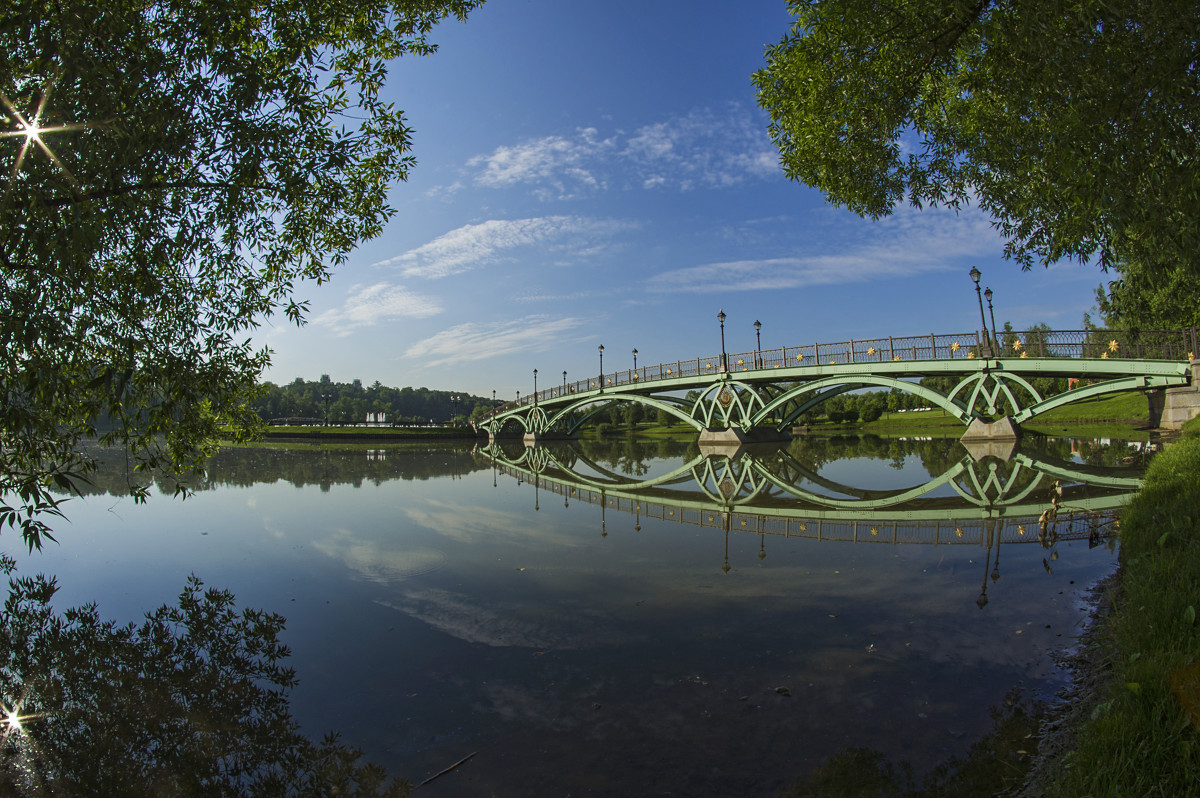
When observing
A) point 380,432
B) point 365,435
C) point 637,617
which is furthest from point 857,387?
point 380,432

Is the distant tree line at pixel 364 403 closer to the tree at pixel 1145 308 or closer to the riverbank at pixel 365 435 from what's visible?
the riverbank at pixel 365 435

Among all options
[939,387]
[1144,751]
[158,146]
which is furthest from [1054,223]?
[939,387]

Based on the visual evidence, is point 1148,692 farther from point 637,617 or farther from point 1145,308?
point 1145,308

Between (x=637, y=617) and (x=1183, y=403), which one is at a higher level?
(x=1183, y=403)

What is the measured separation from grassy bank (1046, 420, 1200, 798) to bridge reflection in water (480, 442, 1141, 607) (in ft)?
5.53

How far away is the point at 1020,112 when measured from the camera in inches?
246

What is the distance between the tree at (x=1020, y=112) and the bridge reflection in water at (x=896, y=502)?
3740 millimetres

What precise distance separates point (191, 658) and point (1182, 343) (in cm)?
3054

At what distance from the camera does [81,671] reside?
435 centimetres

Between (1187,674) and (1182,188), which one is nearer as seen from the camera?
(1187,674)

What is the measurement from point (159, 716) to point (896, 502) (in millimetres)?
12441

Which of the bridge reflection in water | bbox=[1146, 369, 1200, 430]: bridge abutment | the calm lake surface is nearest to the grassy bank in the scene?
the calm lake surface

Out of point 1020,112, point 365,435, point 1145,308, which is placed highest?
point 1145,308

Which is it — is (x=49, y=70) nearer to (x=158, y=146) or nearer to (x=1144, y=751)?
(x=158, y=146)
